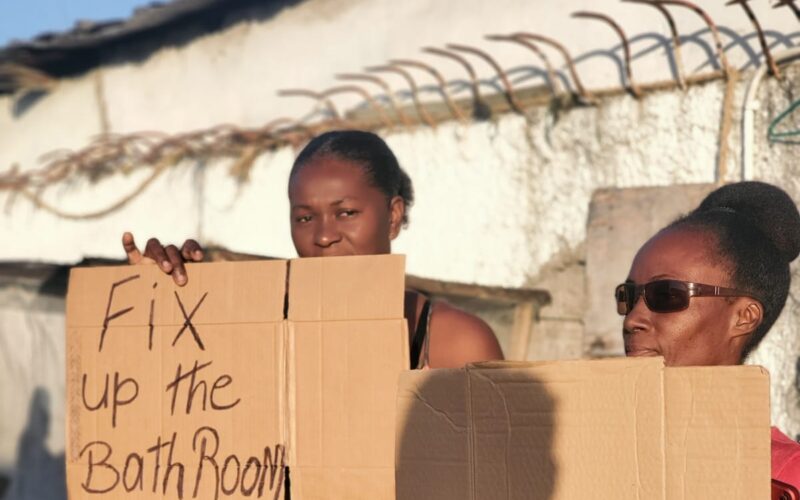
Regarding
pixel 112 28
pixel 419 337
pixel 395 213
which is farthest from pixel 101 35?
pixel 419 337

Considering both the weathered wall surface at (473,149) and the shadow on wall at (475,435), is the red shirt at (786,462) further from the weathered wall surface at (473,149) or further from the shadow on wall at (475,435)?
the weathered wall surface at (473,149)

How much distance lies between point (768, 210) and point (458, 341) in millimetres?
681

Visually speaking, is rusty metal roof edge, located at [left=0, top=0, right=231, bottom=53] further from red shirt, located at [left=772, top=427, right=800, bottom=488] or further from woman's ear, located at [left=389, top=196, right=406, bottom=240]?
red shirt, located at [left=772, top=427, right=800, bottom=488]

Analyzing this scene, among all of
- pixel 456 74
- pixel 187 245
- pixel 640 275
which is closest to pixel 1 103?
pixel 456 74

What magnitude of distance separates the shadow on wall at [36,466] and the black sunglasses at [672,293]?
3884 millimetres

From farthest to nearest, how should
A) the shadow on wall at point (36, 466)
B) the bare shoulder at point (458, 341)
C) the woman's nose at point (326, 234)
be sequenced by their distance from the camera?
the shadow on wall at point (36, 466)
the woman's nose at point (326, 234)
the bare shoulder at point (458, 341)

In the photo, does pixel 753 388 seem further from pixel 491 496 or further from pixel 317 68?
pixel 317 68

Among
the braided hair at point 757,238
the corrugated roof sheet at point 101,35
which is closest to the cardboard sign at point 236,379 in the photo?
the braided hair at point 757,238

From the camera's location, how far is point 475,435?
6.24 ft

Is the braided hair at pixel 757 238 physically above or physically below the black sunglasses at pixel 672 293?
above

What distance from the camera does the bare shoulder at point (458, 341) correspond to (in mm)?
2557

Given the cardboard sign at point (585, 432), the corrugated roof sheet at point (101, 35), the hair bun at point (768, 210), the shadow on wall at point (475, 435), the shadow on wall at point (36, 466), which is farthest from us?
the corrugated roof sheet at point (101, 35)

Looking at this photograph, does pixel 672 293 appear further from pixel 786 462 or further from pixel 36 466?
pixel 36 466

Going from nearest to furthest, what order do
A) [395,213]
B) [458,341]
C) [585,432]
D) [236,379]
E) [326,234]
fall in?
[585,432] < [236,379] < [458,341] < [326,234] < [395,213]
